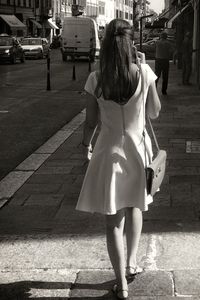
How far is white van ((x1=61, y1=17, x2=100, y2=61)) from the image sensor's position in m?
40.1

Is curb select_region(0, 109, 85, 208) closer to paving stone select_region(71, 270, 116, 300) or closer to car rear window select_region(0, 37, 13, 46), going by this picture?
paving stone select_region(71, 270, 116, 300)

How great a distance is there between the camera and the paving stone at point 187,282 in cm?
386

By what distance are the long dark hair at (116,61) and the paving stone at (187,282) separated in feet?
4.16

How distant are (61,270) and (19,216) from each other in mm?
1470

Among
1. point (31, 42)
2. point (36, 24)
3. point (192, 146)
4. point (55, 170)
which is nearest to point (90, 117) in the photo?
point (55, 170)

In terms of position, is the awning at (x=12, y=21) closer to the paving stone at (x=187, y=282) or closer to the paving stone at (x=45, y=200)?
the paving stone at (x=45, y=200)

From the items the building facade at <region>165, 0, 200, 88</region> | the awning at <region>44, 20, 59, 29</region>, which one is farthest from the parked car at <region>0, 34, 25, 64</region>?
the awning at <region>44, 20, 59, 29</region>

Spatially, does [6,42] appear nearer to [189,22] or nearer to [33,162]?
[189,22]

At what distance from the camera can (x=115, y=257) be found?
12.5 feet

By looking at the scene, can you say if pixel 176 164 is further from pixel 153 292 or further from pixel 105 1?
pixel 105 1

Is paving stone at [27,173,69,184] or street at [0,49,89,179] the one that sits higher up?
paving stone at [27,173,69,184]

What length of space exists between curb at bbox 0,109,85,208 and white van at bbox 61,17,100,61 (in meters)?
29.4

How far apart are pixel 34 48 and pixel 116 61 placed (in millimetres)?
41228

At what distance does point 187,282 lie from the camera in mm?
3990
